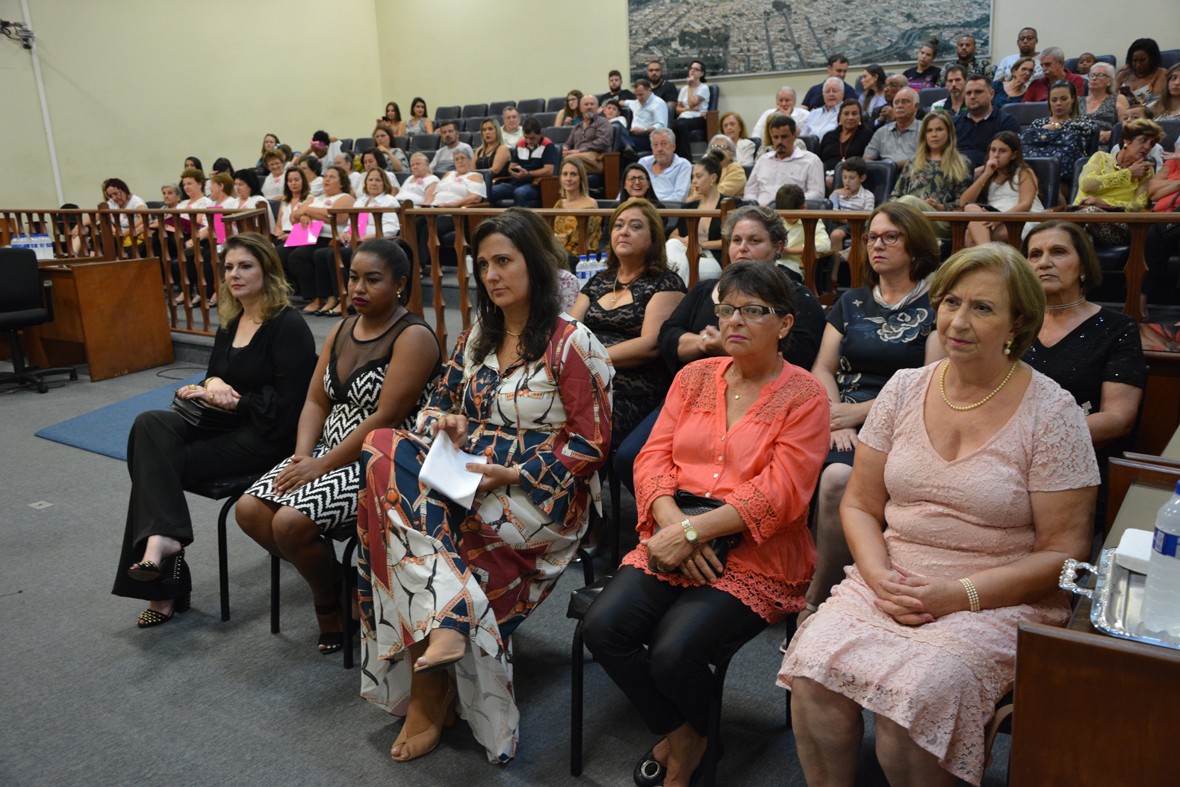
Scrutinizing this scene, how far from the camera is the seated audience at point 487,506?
2.01m

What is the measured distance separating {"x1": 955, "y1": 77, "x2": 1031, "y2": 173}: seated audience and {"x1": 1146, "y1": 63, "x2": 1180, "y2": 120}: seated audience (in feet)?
2.74

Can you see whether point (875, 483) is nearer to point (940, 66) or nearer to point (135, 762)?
point (135, 762)

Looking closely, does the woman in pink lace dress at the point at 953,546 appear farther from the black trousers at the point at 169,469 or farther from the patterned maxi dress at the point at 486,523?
the black trousers at the point at 169,469

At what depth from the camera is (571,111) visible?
32.3ft

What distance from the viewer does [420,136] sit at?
1080cm

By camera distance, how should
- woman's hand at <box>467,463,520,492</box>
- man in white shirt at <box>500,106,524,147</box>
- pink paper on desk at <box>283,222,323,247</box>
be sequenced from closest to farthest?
woman's hand at <box>467,463,520,492</box>
pink paper on desk at <box>283,222,323,247</box>
man in white shirt at <box>500,106,524,147</box>

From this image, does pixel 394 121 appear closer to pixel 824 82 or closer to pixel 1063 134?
pixel 824 82

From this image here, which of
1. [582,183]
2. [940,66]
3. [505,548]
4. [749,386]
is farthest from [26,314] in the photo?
[940,66]

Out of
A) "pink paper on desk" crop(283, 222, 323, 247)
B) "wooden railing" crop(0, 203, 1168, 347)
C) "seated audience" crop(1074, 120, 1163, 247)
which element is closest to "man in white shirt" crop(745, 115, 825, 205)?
"wooden railing" crop(0, 203, 1168, 347)

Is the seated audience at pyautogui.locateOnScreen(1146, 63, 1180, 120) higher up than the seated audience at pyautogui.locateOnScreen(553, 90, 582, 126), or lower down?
lower down

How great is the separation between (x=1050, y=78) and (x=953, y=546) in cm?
651

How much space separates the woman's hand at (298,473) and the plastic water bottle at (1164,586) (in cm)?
199

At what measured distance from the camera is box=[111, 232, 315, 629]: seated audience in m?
2.59

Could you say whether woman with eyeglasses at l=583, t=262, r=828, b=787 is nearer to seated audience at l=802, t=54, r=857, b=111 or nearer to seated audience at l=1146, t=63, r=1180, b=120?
seated audience at l=1146, t=63, r=1180, b=120
